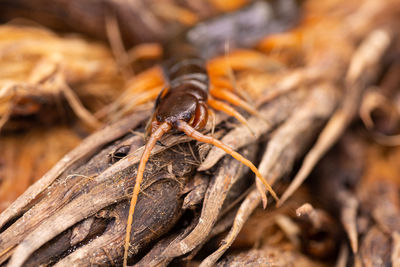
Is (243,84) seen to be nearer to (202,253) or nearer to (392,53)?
(202,253)

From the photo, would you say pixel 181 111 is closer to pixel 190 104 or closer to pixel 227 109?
pixel 190 104

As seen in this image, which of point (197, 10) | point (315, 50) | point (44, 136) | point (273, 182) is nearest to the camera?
point (273, 182)

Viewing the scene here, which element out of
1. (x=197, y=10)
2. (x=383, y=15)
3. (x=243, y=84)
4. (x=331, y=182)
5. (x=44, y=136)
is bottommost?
(x=331, y=182)

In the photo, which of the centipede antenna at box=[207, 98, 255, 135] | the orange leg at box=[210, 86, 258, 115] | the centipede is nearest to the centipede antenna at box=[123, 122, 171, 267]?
the centipede

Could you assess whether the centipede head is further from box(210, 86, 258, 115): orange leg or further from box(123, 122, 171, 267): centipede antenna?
box(210, 86, 258, 115): orange leg

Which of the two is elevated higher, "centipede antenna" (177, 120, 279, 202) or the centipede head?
the centipede head

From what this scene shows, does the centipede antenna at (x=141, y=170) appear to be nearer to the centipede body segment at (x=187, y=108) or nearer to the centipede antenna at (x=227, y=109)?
the centipede body segment at (x=187, y=108)

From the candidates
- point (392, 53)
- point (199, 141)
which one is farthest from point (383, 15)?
point (199, 141)

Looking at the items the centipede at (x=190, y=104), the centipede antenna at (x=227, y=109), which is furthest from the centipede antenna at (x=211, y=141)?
the centipede antenna at (x=227, y=109)
